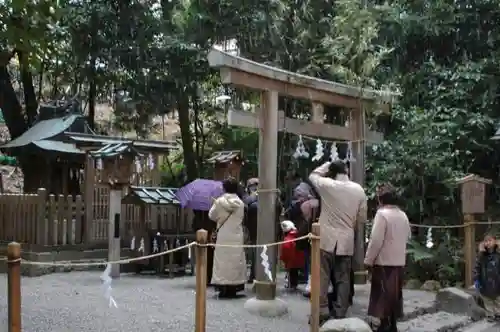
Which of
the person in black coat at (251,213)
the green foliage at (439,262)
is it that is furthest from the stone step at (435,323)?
the person in black coat at (251,213)

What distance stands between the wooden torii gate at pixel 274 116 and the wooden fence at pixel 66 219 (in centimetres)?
421

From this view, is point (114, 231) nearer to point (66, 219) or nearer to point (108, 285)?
point (66, 219)

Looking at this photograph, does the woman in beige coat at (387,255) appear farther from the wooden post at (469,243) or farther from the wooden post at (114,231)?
the wooden post at (114,231)

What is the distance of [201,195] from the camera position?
33.7ft

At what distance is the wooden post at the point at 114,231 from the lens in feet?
34.5

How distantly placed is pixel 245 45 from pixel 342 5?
9.06ft

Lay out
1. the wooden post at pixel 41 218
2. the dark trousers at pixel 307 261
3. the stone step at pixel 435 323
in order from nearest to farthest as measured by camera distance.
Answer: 1. the stone step at pixel 435 323
2. the dark trousers at pixel 307 261
3. the wooden post at pixel 41 218

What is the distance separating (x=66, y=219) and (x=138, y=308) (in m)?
4.23

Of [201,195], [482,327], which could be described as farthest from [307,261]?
[482,327]

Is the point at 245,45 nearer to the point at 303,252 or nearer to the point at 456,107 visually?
the point at 456,107

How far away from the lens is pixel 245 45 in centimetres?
1428

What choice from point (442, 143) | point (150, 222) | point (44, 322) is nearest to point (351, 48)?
point (442, 143)

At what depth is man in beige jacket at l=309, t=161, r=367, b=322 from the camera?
23.6 feet

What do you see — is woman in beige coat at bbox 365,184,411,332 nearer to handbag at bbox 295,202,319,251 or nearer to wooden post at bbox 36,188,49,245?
handbag at bbox 295,202,319,251
